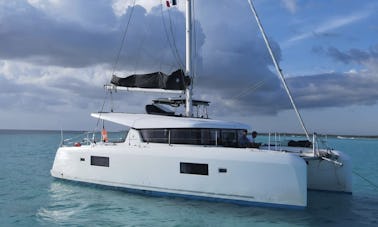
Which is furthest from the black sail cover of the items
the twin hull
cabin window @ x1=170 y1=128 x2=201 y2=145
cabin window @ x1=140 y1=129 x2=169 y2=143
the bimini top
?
the twin hull

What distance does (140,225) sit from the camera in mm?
9320

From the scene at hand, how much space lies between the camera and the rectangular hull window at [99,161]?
13250mm

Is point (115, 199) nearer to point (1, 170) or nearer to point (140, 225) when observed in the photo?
point (140, 225)

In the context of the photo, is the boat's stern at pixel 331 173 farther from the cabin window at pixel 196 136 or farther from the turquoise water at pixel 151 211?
the cabin window at pixel 196 136

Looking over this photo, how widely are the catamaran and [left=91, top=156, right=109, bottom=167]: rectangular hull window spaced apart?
0.04 m

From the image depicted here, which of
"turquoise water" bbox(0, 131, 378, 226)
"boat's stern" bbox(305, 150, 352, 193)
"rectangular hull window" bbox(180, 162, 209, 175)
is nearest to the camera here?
"turquoise water" bbox(0, 131, 378, 226)

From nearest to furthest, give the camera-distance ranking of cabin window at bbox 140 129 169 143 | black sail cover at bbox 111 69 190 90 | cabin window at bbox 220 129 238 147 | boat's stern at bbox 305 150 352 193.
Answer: cabin window at bbox 220 129 238 147 < boat's stern at bbox 305 150 352 193 < cabin window at bbox 140 129 169 143 < black sail cover at bbox 111 69 190 90

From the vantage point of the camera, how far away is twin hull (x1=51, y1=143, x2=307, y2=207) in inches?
407

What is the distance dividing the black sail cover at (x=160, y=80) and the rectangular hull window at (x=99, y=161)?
3102mm

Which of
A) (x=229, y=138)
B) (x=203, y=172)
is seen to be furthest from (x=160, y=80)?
(x=203, y=172)

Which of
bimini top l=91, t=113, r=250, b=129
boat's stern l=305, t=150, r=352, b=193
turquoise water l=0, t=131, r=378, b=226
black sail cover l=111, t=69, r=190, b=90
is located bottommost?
turquoise water l=0, t=131, r=378, b=226

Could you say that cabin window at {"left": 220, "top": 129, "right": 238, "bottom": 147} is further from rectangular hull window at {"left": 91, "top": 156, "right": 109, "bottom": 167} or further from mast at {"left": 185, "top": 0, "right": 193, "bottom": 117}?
rectangular hull window at {"left": 91, "top": 156, "right": 109, "bottom": 167}

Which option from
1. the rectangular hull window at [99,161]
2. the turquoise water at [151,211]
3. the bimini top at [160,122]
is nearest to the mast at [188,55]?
the bimini top at [160,122]

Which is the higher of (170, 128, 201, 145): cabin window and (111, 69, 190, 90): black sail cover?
(111, 69, 190, 90): black sail cover
